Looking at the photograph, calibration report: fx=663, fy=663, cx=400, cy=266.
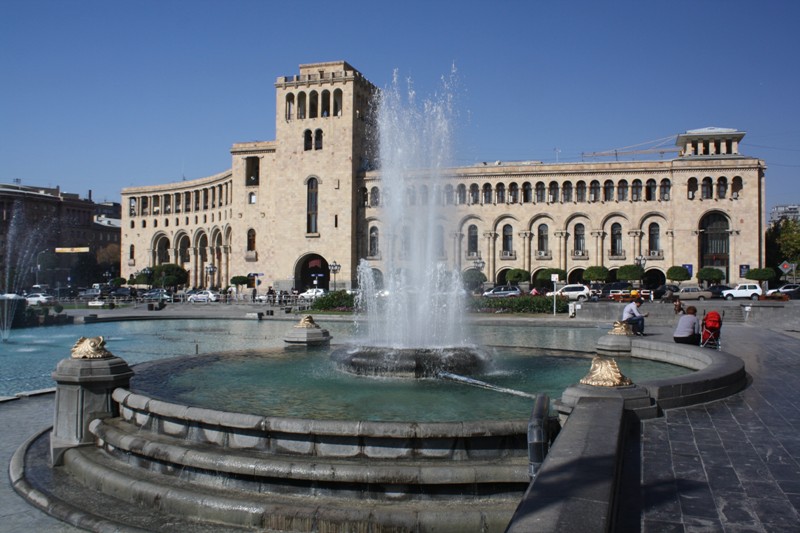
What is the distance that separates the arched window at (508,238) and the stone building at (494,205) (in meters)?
0.10

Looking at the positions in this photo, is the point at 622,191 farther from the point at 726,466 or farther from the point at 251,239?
the point at 726,466

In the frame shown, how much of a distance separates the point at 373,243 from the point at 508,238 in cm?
1161

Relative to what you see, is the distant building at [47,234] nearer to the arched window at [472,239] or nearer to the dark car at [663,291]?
the arched window at [472,239]

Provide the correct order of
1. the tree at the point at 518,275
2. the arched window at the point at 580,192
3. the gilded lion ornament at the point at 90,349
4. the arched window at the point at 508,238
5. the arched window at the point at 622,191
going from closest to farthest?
the gilded lion ornament at the point at 90,349
the tree at the point at 518,275
the arched window at the point at 622,191
the arched window at the point at 580,192
the arched window at the point at 508,238

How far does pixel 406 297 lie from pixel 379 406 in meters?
5.90

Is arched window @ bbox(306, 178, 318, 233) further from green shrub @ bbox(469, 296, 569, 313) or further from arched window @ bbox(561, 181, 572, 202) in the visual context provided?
green shrub @ bbox(469, 296, 569, 313)

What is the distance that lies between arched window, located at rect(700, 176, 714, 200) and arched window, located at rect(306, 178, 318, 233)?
31.2 m

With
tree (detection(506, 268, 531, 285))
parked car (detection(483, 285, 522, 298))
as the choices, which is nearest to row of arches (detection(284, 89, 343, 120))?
tree (detection(506, 268, 531, 285))

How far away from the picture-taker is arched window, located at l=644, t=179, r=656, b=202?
170 ft

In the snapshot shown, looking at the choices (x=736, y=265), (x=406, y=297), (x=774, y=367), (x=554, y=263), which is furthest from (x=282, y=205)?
(x=774, y=367)

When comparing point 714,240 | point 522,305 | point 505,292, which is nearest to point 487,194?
point 505,292

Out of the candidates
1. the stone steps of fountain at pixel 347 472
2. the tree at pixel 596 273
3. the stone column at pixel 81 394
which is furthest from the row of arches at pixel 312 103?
the stone steps of fountain at pixel 347 472

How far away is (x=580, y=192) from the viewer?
2103 inches

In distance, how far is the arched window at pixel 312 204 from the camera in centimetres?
5772
